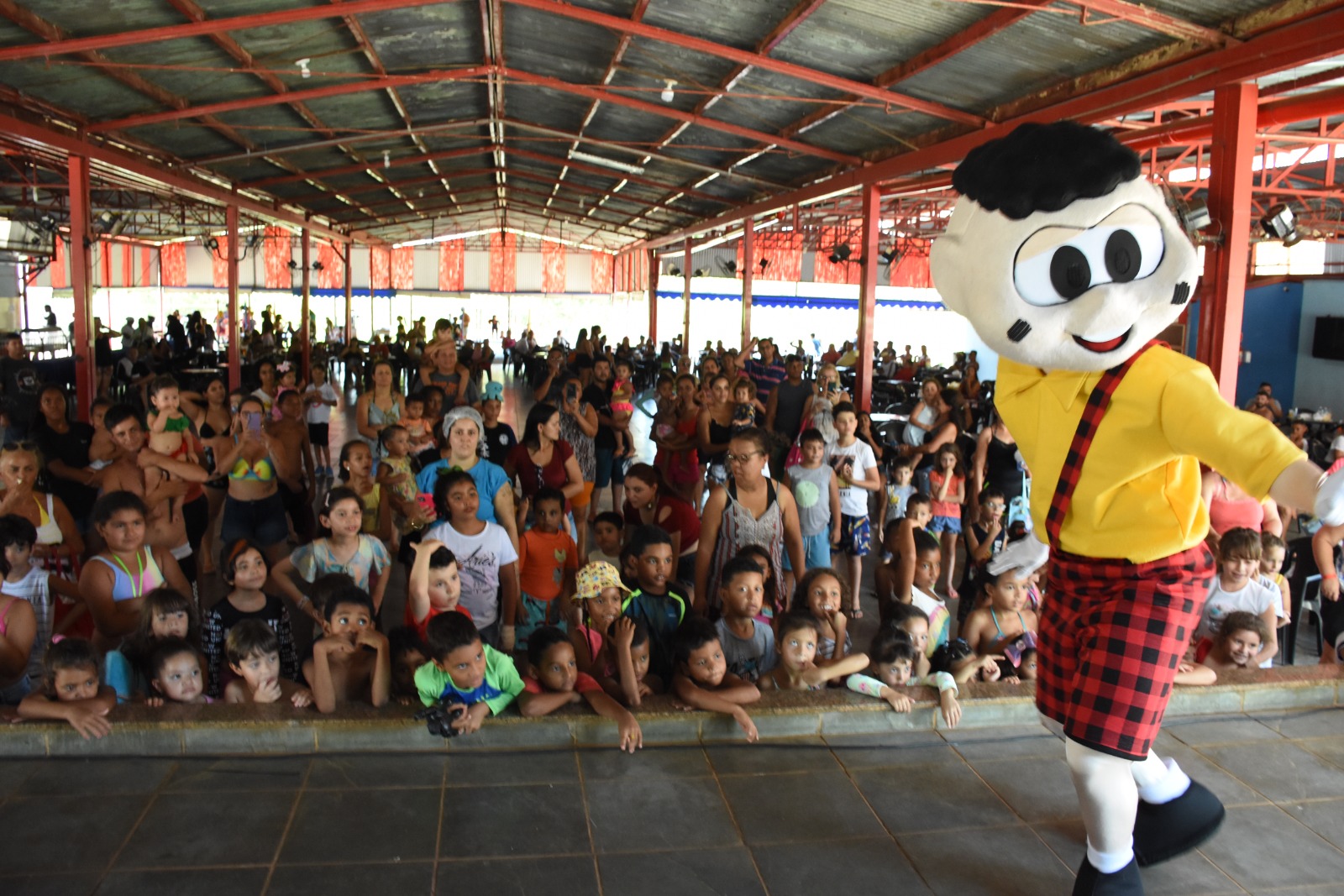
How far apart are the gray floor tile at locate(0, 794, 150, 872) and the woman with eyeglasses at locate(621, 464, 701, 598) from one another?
252cm

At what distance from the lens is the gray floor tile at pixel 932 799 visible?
2732mm

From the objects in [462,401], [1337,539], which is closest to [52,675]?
[462,401]

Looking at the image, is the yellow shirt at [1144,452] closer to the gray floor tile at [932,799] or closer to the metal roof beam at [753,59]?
the gray floor tile at [932,799]

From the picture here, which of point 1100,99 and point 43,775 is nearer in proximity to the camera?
point 43,775

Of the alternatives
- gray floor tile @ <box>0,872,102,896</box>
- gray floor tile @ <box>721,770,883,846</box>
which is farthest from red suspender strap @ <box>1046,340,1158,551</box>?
gray floor tile @ <box>0,872,102,896</box>

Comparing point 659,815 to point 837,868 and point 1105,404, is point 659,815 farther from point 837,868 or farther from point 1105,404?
point 1105,404

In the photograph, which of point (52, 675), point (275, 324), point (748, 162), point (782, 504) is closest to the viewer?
point (52, 675)

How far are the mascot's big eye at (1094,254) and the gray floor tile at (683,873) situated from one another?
1556mm

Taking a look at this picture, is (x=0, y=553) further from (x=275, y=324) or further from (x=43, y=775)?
(x=275, y=324)

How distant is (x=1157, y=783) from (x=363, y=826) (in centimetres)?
209

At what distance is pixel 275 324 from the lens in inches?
795

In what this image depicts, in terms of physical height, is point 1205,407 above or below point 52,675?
above

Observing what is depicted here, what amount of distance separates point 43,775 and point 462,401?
4.59m

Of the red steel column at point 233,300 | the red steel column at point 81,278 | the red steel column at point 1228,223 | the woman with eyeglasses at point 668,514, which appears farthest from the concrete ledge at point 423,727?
the red steel column at point 233,300
